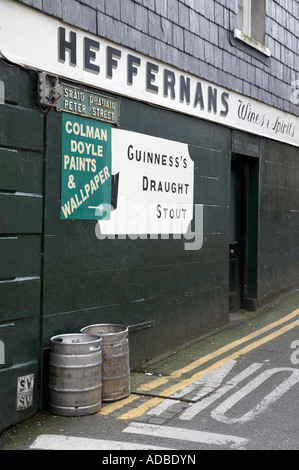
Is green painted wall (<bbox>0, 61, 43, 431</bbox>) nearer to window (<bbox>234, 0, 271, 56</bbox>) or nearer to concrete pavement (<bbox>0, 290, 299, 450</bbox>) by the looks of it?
concrete pavement (<bbox>0, 290, 299, 450</bbox>)

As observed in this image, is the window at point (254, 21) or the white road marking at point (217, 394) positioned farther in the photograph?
the window at point (254, 21)

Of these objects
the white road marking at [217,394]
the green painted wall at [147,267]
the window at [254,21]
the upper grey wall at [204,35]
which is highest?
the window at [254,21]

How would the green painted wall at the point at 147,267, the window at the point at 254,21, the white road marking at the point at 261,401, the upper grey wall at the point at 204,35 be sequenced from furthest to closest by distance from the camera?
the window at the point at 254,21, the upper grey wall at the point at 204,35, the green painted wall at the point at 147,267, the white road marking at the point at 261,401

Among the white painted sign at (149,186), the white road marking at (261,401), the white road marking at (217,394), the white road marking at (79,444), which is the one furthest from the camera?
the white painted sign at (149,186)

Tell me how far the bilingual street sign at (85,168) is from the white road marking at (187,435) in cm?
203

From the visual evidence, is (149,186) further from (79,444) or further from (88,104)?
(79,444)

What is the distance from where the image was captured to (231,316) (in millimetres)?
9148

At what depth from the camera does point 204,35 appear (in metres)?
7.91

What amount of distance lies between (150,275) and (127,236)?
0.66m

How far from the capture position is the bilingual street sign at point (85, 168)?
5637 mm

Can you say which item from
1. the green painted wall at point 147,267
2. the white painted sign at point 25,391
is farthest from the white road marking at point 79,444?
the green painted wall at point 147,267

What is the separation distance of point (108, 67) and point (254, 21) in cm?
444

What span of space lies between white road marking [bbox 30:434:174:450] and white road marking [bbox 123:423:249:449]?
0.24 meters

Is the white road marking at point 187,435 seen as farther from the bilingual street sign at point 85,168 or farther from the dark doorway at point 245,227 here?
the dark doorway at point 245,227
